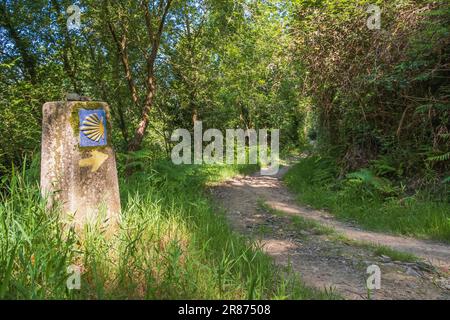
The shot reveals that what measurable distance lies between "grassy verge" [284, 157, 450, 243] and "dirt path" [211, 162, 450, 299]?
0.39 meters

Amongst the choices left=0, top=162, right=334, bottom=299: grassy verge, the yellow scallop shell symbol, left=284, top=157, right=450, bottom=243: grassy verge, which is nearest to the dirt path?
left=284, top=157, right=450, bottom=243: grassy verge

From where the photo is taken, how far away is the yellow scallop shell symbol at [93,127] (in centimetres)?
338

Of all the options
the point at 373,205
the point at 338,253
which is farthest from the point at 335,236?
the point at 373,205

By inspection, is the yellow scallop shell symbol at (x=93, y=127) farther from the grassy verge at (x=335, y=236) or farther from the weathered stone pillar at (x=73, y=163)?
the grassy verge at (x=335, y=236)

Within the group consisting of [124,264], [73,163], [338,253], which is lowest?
[338,253]

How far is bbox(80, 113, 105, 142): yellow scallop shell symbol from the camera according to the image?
3.38m

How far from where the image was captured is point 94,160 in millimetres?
3438

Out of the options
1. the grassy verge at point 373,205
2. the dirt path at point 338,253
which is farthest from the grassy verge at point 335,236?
the grassy verge at point 373,205

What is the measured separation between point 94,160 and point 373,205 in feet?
19.6

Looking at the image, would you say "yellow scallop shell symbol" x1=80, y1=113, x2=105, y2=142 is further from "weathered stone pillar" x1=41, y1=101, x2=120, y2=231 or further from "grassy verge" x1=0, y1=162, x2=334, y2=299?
"grassy verge" x1=0, y1=162, x2=334, y2=299

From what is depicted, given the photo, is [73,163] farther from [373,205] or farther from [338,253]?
[373,205]

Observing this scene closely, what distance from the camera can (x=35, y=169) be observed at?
4340mm

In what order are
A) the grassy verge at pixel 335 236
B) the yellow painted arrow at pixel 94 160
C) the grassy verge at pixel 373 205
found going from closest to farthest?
the yellow painted arrow at pixel 94 160 → the grassy verge at pixel 335 236 → the grassy verge at pixel 373 205
